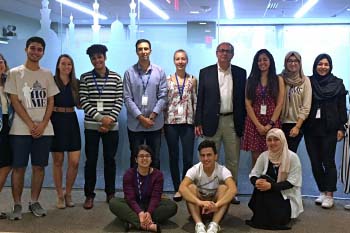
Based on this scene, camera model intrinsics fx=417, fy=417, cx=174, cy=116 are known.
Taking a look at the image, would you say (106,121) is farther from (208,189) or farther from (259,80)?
(259,80)

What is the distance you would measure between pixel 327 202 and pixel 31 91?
2.75 meters

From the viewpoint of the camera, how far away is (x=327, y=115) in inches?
146

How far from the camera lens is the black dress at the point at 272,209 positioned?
324 centimetres

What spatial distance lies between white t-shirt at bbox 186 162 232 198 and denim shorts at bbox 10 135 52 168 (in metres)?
1.19

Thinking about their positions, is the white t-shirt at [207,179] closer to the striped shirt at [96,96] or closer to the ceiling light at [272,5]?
the striped shirt at [96,96]

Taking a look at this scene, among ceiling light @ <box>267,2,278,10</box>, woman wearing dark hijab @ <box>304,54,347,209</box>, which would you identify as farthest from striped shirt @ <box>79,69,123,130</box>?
ceiling light @ <box>267,2,278,10</box>

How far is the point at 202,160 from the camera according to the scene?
10.7 feet

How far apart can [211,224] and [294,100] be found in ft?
4.65

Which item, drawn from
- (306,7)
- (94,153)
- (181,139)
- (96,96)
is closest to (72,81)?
(96,96)

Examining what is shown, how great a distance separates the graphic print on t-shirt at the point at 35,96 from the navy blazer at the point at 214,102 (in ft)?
4.42

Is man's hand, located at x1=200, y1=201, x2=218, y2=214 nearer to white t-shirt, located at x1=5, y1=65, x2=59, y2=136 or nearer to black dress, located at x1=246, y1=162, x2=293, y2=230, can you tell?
black dress, located at x1=246, y1=162, x2=293, y2=230

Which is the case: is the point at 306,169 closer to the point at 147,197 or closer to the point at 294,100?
the point at 294,100

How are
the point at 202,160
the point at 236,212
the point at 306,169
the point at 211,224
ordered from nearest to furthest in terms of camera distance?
1. the point at 211,224
2. the point at 202,160
3. the point at 236,212
4. the point at 306,169

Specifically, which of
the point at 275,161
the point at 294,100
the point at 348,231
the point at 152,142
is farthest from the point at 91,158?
the point at 348,231
